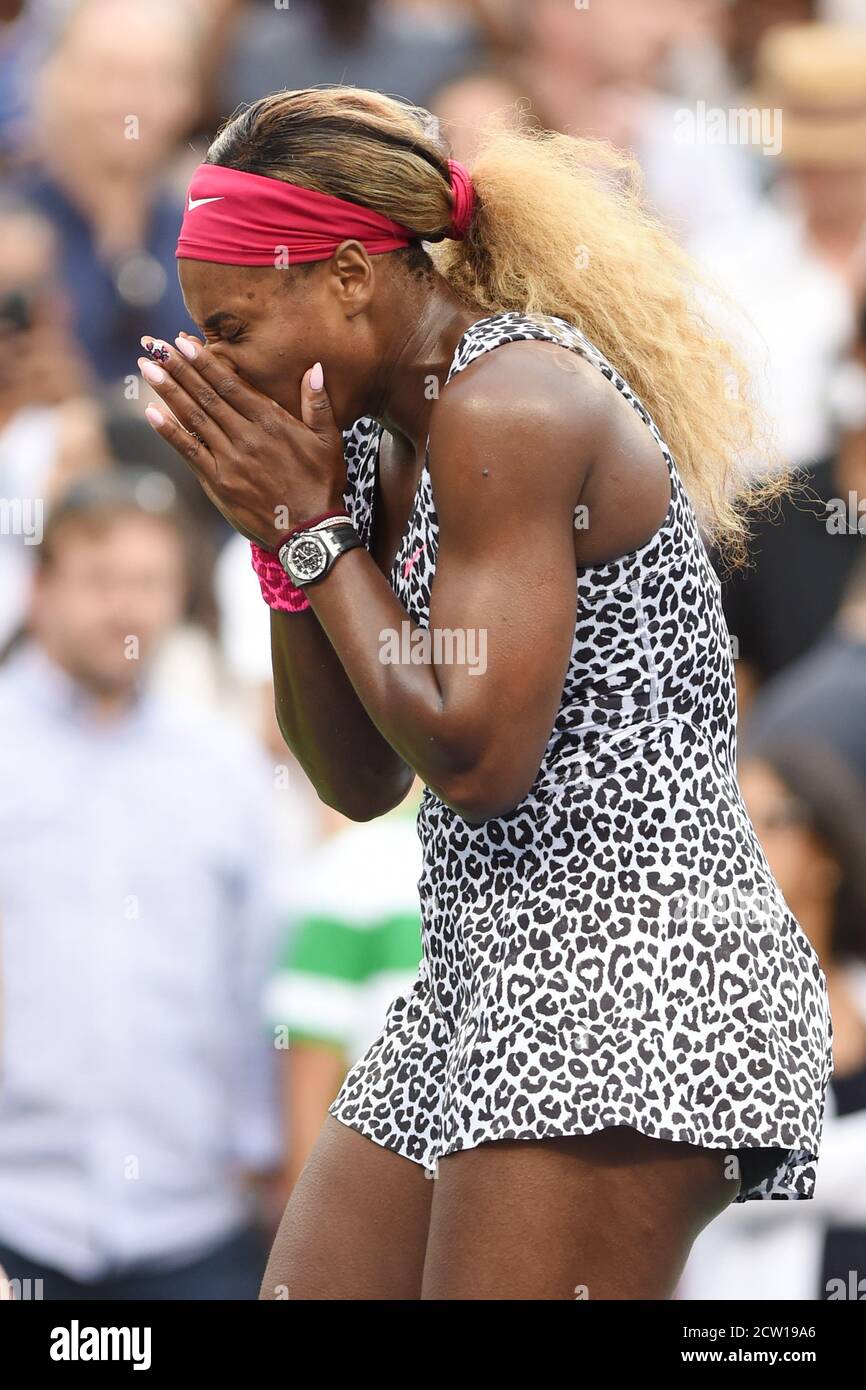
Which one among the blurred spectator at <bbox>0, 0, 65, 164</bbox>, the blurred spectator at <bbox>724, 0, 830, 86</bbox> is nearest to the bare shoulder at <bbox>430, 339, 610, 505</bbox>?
the blurred spectator at <bbox>0, 0, 65, 164</bbox>

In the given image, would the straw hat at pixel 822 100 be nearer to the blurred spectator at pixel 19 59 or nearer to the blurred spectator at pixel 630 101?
the blurred spectator at pixel 630 101

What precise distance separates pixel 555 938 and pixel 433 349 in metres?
0.71

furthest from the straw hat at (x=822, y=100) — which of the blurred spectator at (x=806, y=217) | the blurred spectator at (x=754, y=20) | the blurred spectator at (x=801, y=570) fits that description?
the blurred spectator at (x=801, y=570)

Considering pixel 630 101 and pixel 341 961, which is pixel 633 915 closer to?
pixel 341 961

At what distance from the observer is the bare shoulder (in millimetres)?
2176

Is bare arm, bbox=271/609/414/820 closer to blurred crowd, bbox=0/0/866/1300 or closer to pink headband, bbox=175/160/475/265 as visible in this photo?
pink headband, bbox=175/160/475/265

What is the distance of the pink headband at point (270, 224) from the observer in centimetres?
235

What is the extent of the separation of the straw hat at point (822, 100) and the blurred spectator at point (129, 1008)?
102 inches

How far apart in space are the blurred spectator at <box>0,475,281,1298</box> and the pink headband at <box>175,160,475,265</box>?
181 centimetres

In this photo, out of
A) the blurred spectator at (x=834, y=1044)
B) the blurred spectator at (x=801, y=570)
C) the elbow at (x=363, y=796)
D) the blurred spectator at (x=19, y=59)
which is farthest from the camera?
the blurred spectator at (x=19, y=59)

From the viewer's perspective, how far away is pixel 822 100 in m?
5.54

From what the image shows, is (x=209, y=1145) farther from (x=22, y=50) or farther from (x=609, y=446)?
(x=22, y=50)

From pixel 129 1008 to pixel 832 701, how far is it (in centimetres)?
149

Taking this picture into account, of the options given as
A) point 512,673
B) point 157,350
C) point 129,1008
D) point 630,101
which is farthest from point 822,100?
point 512,673
